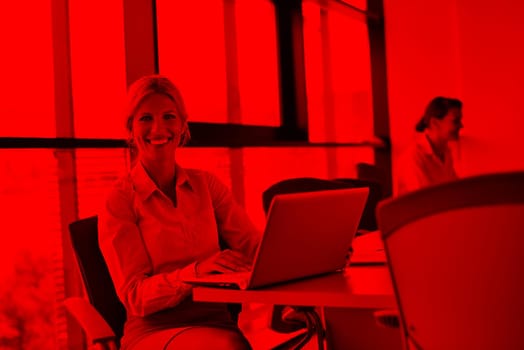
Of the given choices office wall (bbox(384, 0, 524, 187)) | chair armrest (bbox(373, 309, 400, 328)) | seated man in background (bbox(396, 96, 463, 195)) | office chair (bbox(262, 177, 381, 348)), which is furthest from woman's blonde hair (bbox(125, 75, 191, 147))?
office wall (bbox(384, 0, 524, 187))

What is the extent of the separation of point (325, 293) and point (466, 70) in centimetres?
564

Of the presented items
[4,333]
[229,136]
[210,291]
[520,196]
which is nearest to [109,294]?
[210,291]

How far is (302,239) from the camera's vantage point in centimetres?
185

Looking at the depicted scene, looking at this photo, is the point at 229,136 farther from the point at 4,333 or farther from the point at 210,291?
the point at 210,291

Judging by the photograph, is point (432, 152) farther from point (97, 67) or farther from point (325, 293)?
point (325, 293)

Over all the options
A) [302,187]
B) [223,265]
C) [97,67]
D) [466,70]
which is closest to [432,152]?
[302,187]

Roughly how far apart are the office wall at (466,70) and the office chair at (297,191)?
343 cm

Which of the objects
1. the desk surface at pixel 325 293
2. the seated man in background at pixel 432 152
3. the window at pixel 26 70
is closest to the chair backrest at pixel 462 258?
the desk surface at pixel 325 293

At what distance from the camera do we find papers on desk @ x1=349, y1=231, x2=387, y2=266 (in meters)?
2.21

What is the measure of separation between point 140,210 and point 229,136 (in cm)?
219

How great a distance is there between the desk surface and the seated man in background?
8.11ft

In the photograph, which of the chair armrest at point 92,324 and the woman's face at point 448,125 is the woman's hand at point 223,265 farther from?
the woman's face at point 448,125

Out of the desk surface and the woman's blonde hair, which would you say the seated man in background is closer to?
the woman's blonde hair

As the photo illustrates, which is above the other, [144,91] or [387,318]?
[144,91]
